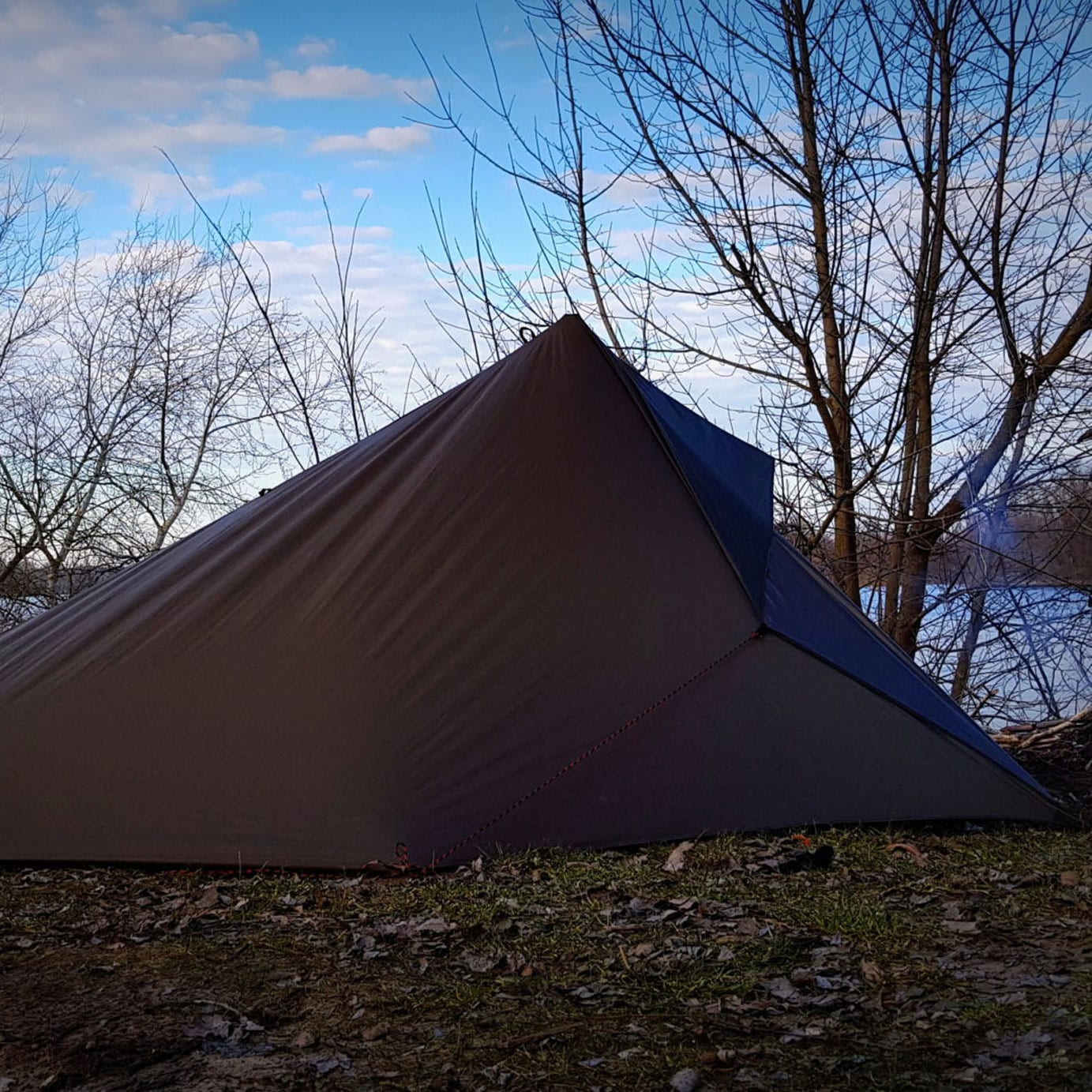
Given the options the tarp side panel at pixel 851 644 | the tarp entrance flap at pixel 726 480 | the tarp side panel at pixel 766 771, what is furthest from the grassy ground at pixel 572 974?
the tarp entrance flap at pixel 726 480

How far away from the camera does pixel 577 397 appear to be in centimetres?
347

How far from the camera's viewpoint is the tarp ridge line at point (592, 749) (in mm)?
2889

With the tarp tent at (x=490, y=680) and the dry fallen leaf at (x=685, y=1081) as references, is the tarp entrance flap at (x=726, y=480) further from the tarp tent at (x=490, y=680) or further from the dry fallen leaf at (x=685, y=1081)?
the dry fallen leaf at (x=685, y=1081)

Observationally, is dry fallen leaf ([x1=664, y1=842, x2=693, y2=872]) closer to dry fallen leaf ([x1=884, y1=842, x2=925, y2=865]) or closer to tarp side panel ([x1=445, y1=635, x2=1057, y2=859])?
tarp side panel ([x1=445, y1=635, x2=1057, y2=859])

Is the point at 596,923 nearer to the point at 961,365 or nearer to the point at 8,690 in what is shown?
the point at 8,690

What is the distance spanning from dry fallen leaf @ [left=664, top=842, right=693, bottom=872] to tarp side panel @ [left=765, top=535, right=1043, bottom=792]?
682 mm

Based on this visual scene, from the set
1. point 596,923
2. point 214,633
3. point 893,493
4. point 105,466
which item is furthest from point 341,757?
point 105,466

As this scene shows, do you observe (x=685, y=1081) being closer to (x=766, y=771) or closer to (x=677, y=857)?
(x=677, y=857)

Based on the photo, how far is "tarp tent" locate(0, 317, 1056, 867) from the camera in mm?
2984

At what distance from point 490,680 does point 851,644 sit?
1.14 meters

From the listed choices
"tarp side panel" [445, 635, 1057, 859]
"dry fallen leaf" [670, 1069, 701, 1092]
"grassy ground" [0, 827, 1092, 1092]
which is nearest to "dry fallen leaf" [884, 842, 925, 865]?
"grassy ground" [0, 827, 1092, 1092]

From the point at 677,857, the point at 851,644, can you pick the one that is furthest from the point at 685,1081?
the point at 851,644

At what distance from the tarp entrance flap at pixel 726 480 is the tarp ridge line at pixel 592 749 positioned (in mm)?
163

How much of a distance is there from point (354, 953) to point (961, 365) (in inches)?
174
